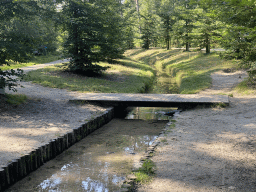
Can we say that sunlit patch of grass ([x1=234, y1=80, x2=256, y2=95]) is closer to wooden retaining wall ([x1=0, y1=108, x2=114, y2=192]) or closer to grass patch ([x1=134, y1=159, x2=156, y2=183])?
wooden retaining wall ([x1=0, y1=108, x2=114, y2=192])

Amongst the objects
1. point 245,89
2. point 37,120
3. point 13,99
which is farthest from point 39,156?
point 245,89

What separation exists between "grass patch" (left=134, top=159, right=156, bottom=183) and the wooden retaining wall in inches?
92.2

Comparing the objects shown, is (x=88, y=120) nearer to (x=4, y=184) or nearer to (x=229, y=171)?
(x=4, y=184)

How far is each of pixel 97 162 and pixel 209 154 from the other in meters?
2.61

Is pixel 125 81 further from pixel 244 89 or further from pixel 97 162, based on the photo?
pixel 97 162

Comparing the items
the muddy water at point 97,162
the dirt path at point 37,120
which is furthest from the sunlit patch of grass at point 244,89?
the dirt path at point 37,120

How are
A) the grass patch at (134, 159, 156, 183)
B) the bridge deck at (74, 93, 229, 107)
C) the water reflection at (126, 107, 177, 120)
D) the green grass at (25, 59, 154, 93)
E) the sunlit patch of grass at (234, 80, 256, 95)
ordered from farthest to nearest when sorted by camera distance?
the green grass at (25, 59, 154, 93) → the sunlit patch of grass at (234, 80, 256, 95) → the water reflection at (126, 107, 177, 120) → the bridge deck at (74, 93, 229, 107) → the grass patch at (134, 159, 156, 183)

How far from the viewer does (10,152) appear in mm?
5555

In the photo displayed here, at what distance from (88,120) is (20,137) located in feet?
7.83

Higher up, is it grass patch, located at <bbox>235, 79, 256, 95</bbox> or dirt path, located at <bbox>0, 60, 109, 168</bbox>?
grass patch, located at <bbox>235, 79, 256, 95</bbox>

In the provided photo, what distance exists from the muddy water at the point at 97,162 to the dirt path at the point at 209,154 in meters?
0.94

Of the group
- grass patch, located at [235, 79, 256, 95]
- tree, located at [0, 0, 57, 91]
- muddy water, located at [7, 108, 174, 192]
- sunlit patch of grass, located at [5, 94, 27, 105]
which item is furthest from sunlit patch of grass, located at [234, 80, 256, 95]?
sunlit patch of grass, located at [5, 94, 27, 105]

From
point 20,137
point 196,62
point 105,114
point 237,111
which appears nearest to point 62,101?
point 105,114

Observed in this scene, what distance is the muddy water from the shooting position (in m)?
5.19
